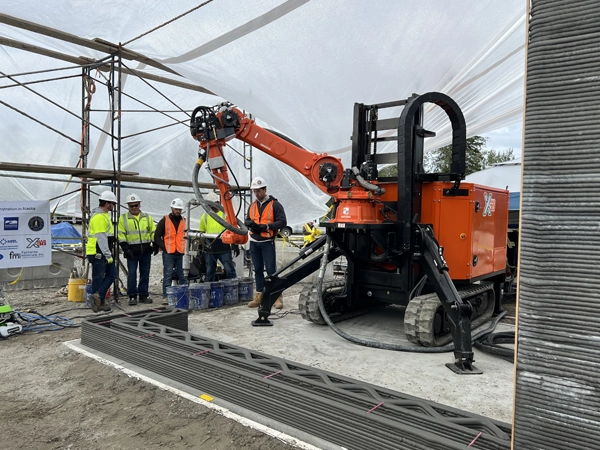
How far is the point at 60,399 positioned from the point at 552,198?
4010 mm

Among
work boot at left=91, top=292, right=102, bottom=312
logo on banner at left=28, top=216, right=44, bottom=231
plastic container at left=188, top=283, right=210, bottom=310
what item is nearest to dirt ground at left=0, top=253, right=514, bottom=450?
work boot at left=91, top=292, right=102, bottom=312

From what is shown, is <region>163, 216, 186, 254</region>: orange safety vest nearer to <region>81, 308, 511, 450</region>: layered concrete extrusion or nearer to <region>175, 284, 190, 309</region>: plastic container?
<region>175, 284, 190, 309</region>: plastic container

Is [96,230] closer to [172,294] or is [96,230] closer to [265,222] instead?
[172,294]

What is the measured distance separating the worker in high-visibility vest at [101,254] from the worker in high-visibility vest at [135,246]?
1.67ft

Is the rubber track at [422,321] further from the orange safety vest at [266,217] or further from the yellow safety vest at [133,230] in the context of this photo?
the yellow safety vest at [133,230]

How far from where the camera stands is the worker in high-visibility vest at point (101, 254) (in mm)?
7371

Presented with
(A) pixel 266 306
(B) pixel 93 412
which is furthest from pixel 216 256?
(B) pixel 93 412

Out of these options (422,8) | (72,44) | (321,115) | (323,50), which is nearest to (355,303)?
(321,115)

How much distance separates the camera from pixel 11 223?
25.3 feet

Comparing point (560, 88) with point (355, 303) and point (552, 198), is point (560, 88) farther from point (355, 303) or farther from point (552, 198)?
point (355, 303)

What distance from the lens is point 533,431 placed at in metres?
1.75

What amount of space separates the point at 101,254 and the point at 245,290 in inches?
95.3

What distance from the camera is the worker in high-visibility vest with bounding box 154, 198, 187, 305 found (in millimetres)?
8266

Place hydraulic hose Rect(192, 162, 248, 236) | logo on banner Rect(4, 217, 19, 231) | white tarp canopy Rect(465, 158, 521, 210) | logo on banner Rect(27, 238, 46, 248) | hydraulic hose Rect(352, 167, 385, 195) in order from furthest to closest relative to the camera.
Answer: white tarp canopy Rect(465, 158, 521, 210), logo on banner Rect(27, 238, 46, 248), logo on banner Rect(4, 217, 19, 231), hydraulic hose Rect(192, 162, 248, 236), hydraulic hose Rect(352, 167, 385, 195)
